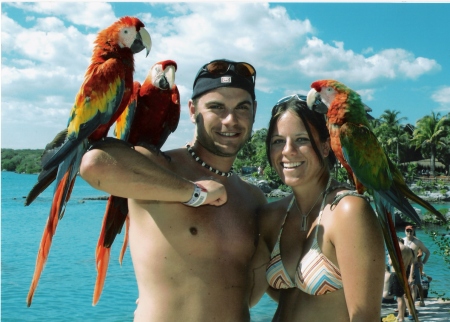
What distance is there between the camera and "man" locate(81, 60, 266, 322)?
Answer: 1828mm

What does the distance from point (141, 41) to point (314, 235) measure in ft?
4.61

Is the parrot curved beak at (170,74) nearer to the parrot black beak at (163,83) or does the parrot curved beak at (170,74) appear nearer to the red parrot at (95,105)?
the parrot black beak at (163,83)

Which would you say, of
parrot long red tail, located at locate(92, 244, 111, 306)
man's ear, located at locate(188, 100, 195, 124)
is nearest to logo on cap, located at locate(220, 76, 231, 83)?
man's ear, located at locate(188, 100, 195, 124)

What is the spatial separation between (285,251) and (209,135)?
0.73 metres

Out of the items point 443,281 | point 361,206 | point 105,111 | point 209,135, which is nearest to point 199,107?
point 209,135

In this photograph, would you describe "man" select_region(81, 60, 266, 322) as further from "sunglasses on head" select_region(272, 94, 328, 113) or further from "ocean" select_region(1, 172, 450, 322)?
"ocean" select_region(1, 172, 450, 322)

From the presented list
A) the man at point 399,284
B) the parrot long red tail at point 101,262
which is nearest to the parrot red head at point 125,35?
the parrot long red tail at point 101,262

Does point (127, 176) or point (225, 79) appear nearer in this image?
point (127, 176)

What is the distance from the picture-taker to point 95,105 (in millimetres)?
2188

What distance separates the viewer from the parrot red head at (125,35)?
234 cm

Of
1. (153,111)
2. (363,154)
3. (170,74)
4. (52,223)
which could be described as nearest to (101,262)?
(52,223)

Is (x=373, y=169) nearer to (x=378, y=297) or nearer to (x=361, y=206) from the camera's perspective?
(x=361, y=206)

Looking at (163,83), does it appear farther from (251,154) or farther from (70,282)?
(251,154)

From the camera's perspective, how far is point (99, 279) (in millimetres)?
2334
